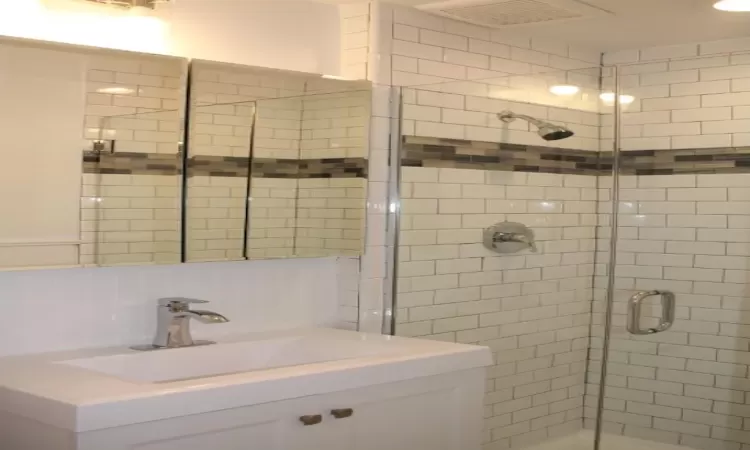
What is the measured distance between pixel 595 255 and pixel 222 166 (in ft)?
5.50

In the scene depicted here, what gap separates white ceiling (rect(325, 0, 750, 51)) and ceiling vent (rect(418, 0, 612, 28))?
58mm

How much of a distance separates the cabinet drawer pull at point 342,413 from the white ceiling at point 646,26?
1420 mm

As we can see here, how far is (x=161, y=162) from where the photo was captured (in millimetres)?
2482

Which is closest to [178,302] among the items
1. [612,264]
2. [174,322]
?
[174,322]

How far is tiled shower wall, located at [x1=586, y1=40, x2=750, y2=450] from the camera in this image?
3371 millimetres

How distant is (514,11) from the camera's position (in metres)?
2.97

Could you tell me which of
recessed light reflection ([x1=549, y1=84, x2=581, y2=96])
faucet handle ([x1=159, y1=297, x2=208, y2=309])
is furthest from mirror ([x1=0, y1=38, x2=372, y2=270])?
recessed light reflection ([x1=549, y1=84, x2=581, y2=96])

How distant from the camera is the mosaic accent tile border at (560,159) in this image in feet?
10.6

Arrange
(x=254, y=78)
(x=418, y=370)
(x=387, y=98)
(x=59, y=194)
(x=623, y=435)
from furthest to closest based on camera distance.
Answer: (x=623, y=435) → (x=387, y=98) → (x=254, y=78) → (x=418, y=370) → (x=59, y=194)

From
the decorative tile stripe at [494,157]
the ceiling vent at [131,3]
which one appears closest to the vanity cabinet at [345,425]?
the decorative tile stripe at [494,157]

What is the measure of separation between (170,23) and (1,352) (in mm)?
1022

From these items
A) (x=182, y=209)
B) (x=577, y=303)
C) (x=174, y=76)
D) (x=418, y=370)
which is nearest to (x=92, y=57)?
(x=174, y=76)

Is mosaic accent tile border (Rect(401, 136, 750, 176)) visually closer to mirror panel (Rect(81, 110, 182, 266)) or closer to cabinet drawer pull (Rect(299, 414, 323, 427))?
mirror panel (Rect(81, 110, 182, 266))

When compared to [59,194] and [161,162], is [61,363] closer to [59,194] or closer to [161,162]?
[59,194]
